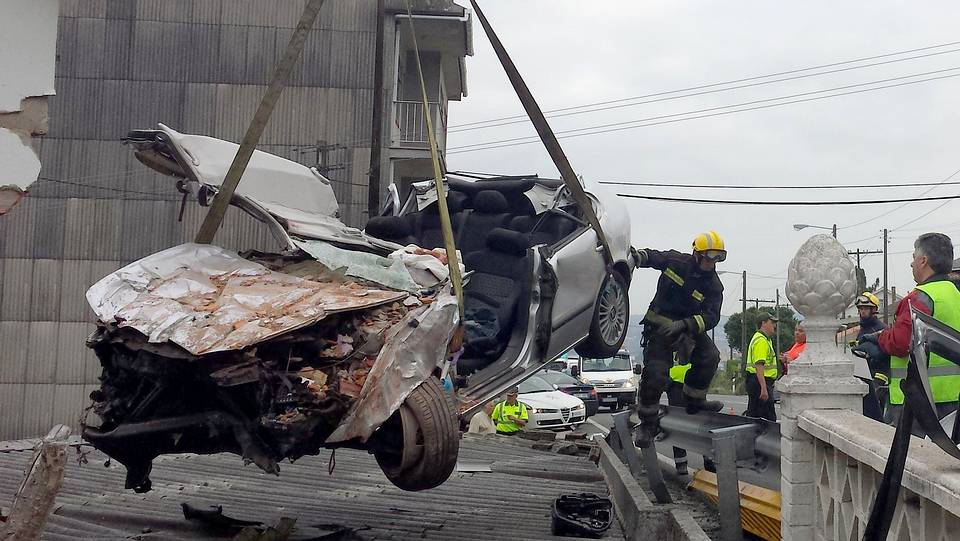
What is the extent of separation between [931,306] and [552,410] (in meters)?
13.6

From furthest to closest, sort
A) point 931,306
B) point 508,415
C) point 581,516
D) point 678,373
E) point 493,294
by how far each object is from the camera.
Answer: point 508,415, point 678,373, point 493,294, point 581,516, point 931,306

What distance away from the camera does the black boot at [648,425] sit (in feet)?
26.6

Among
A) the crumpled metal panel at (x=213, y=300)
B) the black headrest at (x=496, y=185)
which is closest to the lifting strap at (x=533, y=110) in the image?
the black headrest at (x=496, y=185)

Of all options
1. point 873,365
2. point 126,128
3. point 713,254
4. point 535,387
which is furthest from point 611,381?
point 873,365

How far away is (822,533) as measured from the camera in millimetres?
3703

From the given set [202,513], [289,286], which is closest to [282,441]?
[289,286]

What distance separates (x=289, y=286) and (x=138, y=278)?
30.6 inches

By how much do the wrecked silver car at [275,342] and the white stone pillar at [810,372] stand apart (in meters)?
1.59

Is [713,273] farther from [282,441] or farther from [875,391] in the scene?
[282,441]

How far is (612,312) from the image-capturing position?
25.1ft

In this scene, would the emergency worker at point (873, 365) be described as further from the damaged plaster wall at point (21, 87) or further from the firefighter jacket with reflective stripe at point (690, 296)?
the damaged plaster wall at point (21, 87)

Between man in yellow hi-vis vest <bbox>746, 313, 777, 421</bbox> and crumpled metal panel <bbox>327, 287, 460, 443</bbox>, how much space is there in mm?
6203

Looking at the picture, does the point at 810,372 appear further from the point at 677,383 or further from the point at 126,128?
the point at 126,128

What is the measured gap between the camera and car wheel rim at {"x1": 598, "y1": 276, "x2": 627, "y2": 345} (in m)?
7.50
